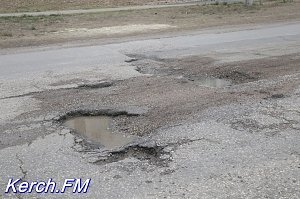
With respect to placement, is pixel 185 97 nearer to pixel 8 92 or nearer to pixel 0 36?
pixel 8 92

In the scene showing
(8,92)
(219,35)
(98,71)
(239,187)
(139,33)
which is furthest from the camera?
(139,33)

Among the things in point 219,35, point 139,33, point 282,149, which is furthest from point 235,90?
point 139,33

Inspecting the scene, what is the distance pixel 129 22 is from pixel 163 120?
43.5ft

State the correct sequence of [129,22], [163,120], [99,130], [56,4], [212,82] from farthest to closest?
1. [56,4]
2. [129,22]
3. [212,82]
4. [163,120]
5. [99,130]

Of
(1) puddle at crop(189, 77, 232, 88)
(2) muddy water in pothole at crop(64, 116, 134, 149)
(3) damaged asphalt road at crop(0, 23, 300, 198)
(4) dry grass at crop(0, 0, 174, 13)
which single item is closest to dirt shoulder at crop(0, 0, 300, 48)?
(3) damaged asphalt road at crop(0, 23, 300, 198)

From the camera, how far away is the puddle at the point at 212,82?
8.23m

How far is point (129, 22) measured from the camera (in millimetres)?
18859

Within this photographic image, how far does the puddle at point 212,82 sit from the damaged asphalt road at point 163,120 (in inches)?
1.6

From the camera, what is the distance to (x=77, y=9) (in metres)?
25.6

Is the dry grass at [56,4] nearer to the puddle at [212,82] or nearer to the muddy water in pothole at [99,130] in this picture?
the puddle at [212,82]

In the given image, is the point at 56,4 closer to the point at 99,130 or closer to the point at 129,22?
the point at 129,22

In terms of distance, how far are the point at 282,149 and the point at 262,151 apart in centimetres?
28

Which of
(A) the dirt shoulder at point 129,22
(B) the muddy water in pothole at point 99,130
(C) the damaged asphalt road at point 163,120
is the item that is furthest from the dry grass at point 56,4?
(B) the muddy water in pothole at point 99,130

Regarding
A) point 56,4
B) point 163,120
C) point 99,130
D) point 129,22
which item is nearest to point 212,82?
point 163,120
